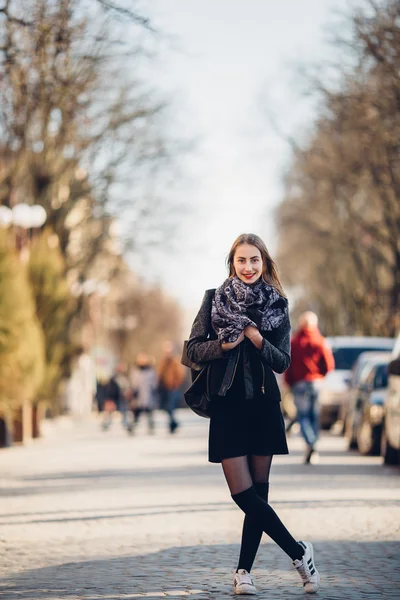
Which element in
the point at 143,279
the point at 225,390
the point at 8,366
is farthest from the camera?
the point at 143,279

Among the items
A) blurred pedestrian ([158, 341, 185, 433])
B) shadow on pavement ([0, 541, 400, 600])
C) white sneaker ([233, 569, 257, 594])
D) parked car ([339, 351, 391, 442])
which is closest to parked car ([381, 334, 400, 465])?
parked car ([339, 351, 391, 442])

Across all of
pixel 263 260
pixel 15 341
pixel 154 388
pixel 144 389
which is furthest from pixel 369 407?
pixel 263 260

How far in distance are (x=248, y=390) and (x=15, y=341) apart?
18.0 metres

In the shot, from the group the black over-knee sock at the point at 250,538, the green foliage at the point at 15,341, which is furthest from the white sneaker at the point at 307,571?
the green foliage at the point at 15,341

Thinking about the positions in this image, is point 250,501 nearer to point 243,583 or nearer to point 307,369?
point 243,583

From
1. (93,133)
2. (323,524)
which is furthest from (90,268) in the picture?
(323,524)

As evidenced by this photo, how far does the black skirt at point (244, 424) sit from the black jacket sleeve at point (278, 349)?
0.09 metres

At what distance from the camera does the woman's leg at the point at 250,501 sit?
7.75 metres

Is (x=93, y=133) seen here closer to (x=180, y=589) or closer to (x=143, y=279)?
(x=143, y=279)

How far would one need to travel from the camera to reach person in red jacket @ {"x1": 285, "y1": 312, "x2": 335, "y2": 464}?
18.6m

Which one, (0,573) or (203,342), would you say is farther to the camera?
(0,573)

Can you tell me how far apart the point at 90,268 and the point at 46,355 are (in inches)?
519

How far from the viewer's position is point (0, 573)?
898 cm

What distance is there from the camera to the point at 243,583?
782 cm
